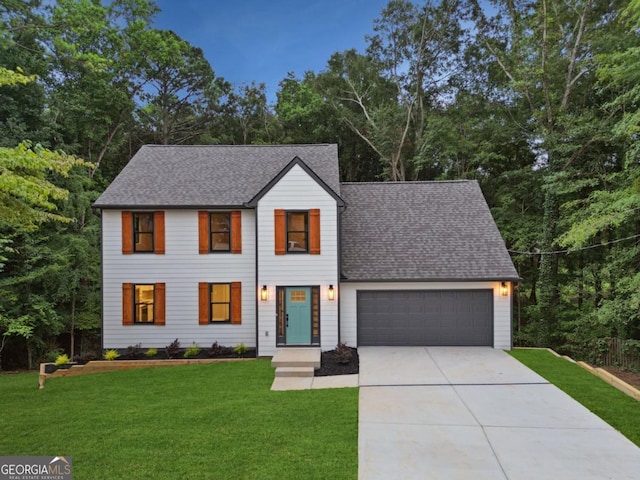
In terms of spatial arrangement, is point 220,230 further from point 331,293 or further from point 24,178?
point 24,178

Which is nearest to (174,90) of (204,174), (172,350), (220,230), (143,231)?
(204,174)

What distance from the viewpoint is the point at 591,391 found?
817cm

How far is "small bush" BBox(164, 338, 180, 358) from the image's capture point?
453 inches

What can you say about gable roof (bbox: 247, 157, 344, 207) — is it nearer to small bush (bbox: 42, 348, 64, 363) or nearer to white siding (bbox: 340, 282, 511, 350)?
white siding (bbox: 340, 282, 511, 350)

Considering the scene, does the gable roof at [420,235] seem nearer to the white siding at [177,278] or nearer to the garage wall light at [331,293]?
the garage wall light at [331,293]

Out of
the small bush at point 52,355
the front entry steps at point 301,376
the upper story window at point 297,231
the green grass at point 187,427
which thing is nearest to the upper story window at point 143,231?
the green grass at point 187,427

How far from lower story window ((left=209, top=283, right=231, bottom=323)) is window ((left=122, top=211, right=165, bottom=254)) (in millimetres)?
2173

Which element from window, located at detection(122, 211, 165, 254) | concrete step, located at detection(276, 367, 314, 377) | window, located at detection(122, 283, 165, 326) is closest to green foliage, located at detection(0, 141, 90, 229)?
window, located at detection(122, 211, 165, 254)

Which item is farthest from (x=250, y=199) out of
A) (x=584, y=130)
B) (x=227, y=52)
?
(x=227, y=52)

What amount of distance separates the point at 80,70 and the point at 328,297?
754 inches

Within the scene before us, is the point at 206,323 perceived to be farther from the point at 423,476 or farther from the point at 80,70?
the point at 80,70

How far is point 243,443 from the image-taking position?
227 inches

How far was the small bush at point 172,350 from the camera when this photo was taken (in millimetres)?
11516

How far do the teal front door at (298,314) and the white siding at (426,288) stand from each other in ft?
3.81
